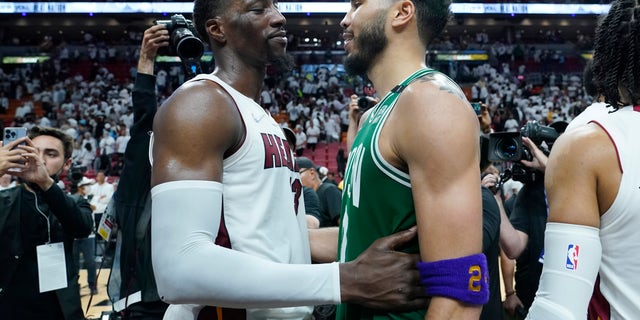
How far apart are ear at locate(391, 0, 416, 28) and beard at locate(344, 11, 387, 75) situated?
0.13ft

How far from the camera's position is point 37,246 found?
10.2ft

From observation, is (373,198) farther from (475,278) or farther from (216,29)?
(216,29)

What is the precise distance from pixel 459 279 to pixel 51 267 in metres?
2.56

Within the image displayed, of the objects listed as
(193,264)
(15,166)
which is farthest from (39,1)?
(193,264)

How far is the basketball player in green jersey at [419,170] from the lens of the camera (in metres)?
1.33

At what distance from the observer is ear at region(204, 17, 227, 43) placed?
198 cm

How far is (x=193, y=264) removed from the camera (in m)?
1.45

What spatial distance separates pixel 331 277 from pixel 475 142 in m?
0.51

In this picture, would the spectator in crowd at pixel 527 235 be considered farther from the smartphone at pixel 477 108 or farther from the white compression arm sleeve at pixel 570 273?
the white compression arm sleeve at pixel 570 273

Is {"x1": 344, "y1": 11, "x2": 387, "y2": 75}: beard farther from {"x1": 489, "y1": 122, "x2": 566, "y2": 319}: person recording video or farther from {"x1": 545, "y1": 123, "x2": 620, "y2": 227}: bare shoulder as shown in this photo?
{"x1": 489, "y1": 122, "x2": 566, "y2": 319}: person recording video

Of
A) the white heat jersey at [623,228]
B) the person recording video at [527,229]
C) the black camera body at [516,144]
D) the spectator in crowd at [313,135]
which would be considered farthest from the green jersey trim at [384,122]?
the spectator in crowd at [313,135]

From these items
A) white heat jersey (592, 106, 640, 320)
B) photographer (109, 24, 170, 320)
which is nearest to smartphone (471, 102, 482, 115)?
white heat jersey (592, 106, 640, 320)

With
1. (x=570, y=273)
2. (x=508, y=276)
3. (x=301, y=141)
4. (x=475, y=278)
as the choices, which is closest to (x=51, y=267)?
(x=475, y=278)

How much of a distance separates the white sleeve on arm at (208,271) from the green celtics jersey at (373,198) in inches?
5.8
